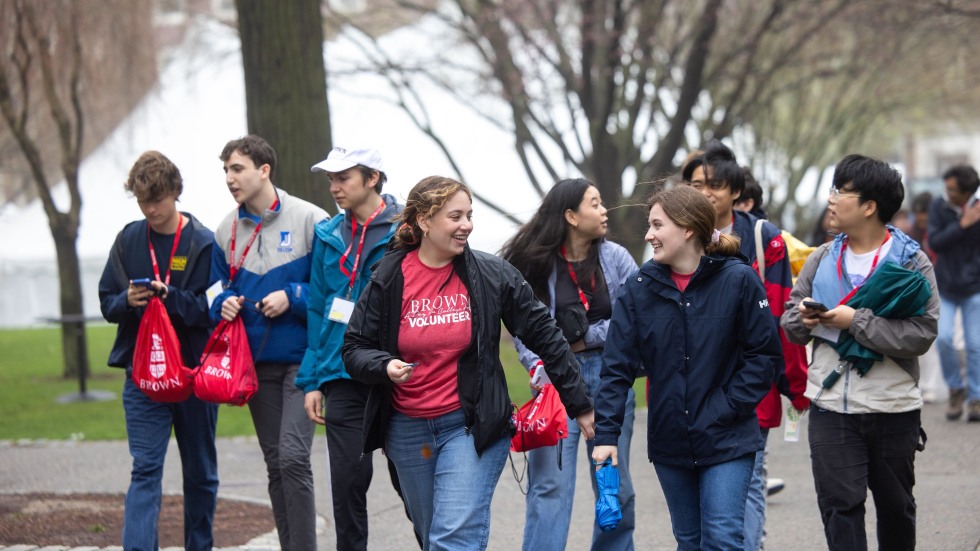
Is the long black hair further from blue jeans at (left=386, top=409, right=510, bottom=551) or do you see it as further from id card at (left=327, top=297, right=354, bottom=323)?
blue jeans at (left=386, top=409, right=510, bottom=551)

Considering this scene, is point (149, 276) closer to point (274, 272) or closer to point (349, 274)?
point (274, 272)

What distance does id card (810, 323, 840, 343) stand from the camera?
16.0 feet

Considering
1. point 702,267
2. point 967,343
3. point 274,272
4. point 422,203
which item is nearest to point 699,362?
point 702,267

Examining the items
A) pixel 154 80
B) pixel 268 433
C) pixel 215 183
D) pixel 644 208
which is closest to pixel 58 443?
pixel 268 433

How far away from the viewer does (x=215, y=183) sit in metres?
23.7

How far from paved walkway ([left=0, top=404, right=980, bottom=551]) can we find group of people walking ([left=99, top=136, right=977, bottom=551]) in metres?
1.32

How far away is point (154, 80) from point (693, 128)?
961cm

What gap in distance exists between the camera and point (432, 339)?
181 inches

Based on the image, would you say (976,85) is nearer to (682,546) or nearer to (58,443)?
(58,443)

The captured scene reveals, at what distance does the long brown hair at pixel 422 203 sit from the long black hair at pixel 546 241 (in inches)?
38.6

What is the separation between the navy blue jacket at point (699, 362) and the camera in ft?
14.9

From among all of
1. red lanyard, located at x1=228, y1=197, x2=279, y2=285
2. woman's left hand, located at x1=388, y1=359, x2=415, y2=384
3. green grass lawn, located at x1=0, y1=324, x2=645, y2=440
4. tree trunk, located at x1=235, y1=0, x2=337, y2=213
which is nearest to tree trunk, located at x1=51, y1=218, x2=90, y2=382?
green grass lawn, located at x1=0, y1=324, x2=645, y2=440

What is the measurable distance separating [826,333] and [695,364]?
68cm

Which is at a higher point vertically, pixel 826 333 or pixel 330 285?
pixel 330 285
